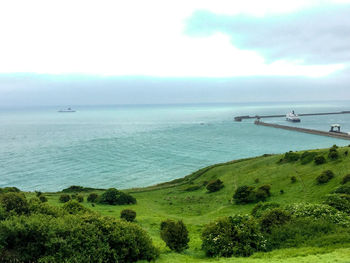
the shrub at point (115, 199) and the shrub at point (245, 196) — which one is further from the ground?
the shrub at point (245, 196)

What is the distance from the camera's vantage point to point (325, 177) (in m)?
37.2

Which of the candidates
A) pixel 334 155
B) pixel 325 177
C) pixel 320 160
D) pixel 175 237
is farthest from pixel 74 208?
pixel 334 155

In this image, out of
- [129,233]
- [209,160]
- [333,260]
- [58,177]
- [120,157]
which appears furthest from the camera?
[120,157]

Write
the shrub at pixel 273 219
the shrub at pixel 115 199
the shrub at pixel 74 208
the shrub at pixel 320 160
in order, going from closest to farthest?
the shrub at pixel 273 219
the shrub at pixel 74 208
the shrub at pixel 115 199
the shrub at pixel 320 160

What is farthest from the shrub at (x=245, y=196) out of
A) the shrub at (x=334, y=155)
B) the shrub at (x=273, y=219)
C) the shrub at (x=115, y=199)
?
the shrub at (x=334, y=155)

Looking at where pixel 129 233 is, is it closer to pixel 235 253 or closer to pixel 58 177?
pixel 235 253

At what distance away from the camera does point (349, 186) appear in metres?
30.3

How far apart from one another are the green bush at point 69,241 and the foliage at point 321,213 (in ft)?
43.1

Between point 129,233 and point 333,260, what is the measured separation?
12.1m

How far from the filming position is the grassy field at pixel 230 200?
1669 cm

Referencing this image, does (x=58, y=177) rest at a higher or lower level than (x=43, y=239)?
lower

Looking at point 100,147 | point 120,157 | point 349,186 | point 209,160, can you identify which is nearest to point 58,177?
point 120,157

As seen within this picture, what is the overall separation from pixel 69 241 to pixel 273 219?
15.4 meters

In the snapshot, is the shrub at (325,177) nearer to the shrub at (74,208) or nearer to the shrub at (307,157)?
the shrub at (307,157)
